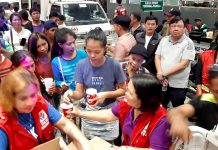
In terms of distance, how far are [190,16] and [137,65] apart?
30.9 ft

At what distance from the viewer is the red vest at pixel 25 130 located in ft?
5.64

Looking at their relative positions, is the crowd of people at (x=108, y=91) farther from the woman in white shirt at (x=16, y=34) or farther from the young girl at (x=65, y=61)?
the woman in white shirt at (x=16, y=34)

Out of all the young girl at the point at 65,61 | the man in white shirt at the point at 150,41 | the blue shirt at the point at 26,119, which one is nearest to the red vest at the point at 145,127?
the blue shirt at the point at 26,119

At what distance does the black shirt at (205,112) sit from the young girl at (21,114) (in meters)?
0.78

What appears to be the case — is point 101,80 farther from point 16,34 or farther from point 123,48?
point 16,34

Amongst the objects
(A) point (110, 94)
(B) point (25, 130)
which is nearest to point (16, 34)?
(A) point (110, 94)

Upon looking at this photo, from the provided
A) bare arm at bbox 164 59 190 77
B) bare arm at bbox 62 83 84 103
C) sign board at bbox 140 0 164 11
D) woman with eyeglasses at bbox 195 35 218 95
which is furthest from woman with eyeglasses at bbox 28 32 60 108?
sign board at bbox 140 0 164 11

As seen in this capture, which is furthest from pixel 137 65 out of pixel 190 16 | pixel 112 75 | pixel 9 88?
pixel 190 16

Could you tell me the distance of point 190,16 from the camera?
11547 millimetres

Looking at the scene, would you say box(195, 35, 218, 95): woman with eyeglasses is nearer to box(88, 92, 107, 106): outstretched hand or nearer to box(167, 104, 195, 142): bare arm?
box(88, 92, 107, 106): outstretched hand

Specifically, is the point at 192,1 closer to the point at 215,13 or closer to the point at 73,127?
the point at 215,13

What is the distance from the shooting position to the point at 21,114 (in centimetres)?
179

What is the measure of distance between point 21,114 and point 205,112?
1194 millimetres

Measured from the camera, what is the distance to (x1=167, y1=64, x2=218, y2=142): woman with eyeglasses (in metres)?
1.54
